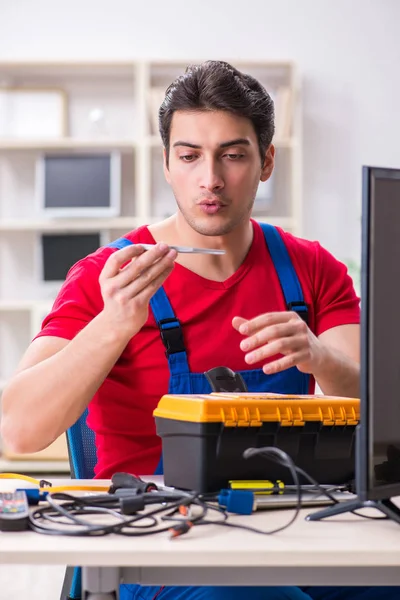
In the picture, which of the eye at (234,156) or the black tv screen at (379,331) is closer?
the black tv screen at (379,331)

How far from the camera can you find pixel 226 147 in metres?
1.54

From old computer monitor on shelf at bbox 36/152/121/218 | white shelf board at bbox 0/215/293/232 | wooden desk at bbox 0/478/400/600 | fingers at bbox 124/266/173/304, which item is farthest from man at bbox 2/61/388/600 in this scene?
old computer monitor on shelf at bbox 36/152/121/218

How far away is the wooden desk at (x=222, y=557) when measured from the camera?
0.84m

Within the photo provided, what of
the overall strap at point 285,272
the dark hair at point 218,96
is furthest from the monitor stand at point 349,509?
the dark hair at point 218,96

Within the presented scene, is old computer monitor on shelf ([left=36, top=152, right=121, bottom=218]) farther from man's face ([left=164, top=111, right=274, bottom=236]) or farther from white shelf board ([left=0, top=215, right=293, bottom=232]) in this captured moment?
man's face ([left=164, top=111, right=274, bottom=236])

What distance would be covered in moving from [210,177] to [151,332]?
0.31 meters

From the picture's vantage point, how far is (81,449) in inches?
60.1

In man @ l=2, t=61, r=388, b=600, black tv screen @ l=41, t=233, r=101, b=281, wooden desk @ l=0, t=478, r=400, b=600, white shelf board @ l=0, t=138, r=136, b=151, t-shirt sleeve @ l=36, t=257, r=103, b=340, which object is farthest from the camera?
black tv screen @ l=41, t=233, r=101, b=281

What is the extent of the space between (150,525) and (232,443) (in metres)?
0.17

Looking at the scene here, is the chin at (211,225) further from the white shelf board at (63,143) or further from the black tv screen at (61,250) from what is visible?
the black tv screen at (61,250)

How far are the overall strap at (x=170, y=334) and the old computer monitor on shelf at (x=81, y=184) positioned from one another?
3095 millimetres

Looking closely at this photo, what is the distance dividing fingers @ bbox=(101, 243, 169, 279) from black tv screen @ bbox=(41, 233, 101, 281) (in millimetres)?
3500

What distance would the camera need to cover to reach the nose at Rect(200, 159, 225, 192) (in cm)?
151

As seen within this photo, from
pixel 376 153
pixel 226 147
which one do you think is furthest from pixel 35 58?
pixel 226 147
